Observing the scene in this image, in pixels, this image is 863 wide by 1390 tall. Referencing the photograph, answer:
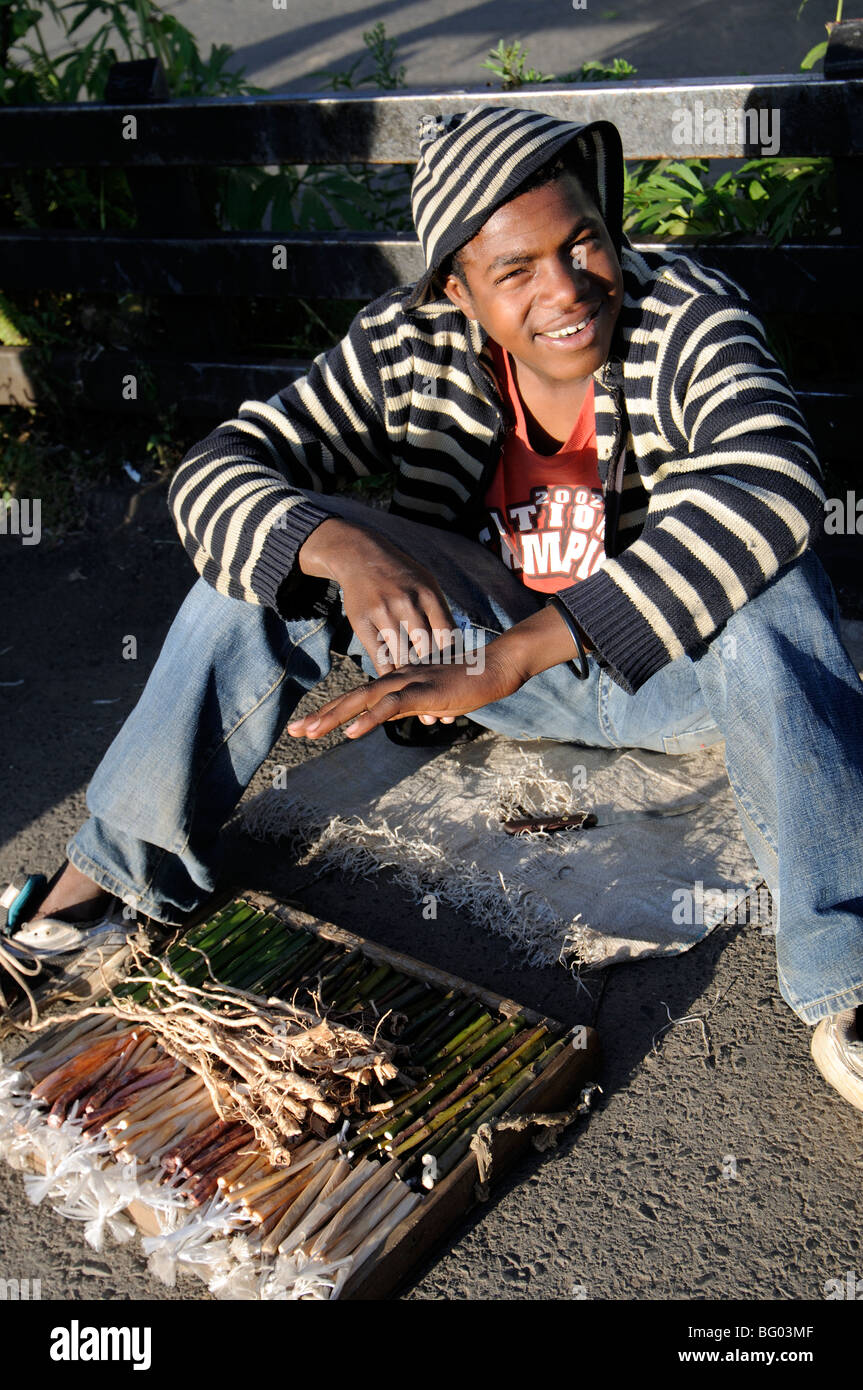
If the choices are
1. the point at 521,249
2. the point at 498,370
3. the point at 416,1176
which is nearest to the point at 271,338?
the point at 498,370

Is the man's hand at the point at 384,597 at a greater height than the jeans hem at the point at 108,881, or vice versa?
the man's hand at the point at 384,597

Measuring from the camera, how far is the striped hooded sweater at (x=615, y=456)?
6.98 feet

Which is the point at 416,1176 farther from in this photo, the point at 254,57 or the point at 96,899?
the point at 254,57

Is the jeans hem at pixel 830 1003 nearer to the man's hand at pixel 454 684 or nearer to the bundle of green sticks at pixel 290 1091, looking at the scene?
the bundle of green sticks at pixel 290 1091

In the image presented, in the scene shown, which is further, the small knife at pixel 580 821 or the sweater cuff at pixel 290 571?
the small knife at pixel 580 821

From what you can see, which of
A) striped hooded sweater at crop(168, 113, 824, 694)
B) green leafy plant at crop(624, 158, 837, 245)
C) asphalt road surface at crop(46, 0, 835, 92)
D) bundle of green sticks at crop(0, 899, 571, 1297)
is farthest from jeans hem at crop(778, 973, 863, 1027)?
asphalt road surface at crop(46, 0, 835, 92)

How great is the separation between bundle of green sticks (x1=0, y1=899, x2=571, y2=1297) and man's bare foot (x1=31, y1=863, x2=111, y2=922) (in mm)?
209

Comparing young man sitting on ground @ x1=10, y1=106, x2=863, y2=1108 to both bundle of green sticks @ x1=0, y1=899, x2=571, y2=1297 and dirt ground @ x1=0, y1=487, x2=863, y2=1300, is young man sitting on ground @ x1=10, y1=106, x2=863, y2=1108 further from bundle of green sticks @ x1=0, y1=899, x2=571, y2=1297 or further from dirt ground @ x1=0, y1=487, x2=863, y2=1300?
bundle of green sticks @ x1=0, y1=899, x2=571, y2=1297

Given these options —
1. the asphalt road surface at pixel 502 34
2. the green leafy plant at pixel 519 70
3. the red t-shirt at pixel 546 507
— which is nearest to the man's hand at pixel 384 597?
the red t-shirt at pixel 546 507

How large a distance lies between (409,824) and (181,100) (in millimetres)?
2556

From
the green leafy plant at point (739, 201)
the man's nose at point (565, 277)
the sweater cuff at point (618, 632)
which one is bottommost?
the sweater cuff at point (618, 632)

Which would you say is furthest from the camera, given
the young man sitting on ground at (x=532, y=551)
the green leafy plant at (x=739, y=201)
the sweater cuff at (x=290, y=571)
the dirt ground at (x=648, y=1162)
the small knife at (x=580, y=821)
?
the green leafy plant at (x=739, y=201)

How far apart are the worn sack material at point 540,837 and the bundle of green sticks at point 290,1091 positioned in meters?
0.32

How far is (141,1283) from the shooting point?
2.09 meters
